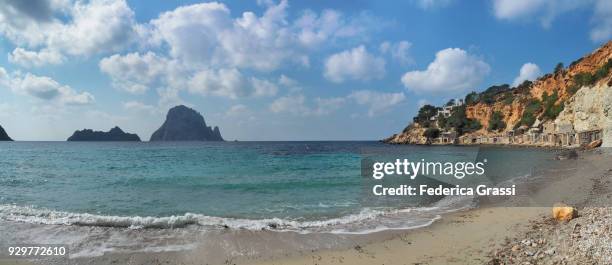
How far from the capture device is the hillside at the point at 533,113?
54.0m

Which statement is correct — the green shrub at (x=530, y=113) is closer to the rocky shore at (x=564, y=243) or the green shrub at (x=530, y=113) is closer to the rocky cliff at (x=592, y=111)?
the rocky cliff at (x=592, y=111)

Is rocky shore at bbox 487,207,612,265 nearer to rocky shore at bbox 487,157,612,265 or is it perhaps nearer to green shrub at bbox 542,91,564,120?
rocky shore at bbox 487,157,612,265

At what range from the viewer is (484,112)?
102750 mm

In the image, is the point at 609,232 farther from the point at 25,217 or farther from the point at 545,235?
the point at 25,217

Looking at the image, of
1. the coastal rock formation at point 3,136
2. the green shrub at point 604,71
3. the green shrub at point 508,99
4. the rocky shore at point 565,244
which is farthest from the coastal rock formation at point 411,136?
the coastal rock formation at point 3,136

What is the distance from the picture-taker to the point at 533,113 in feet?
260

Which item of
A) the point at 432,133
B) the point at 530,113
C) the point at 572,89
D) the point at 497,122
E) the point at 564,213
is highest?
the point at 572,89

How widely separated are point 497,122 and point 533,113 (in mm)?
13140

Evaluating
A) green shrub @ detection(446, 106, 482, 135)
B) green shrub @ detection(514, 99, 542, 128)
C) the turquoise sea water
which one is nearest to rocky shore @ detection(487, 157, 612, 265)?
the turquoise sea water

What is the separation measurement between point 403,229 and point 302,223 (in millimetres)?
3067

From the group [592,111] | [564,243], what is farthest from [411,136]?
[564,243]

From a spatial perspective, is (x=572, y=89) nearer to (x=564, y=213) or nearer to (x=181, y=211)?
(x=564, y=213)

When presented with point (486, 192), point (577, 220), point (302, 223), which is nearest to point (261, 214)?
point (302, 223)

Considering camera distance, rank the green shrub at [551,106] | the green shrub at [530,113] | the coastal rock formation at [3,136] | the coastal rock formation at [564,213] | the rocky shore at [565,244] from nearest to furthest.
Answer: the rocky shore at [565,244]
the coastal rock formation at [564,213]
the green shrub at [551,106]
the green shrub at [530,113]
the coastal rock formation at [3,136]
